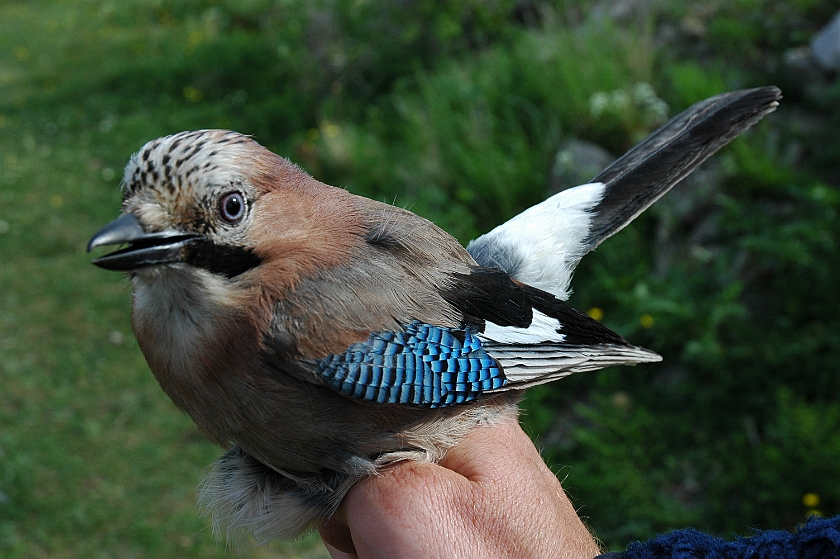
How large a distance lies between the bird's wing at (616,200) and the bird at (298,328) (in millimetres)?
476

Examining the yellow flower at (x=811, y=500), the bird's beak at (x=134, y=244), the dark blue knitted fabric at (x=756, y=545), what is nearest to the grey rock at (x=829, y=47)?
the yellow flower at (x=811, y=500)

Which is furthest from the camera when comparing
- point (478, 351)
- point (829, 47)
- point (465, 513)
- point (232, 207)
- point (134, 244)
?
point (829, 47)

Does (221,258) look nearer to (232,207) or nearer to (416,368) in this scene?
(232,207)

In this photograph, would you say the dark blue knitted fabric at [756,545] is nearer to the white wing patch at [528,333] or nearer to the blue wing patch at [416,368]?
the blue wing patch at [416,368]

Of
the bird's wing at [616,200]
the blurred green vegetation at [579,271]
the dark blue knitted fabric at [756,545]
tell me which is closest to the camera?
the dark blue knitted fabric at [756,545]

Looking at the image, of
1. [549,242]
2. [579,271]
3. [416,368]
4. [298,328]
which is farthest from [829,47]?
[298,328]

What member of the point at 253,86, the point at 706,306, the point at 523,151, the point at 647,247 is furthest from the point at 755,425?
the point at 253,86

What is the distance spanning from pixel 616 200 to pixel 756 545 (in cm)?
172

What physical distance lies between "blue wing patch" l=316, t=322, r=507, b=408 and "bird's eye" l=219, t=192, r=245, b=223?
464mm

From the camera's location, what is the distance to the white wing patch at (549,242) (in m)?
3.17

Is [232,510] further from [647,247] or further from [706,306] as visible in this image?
[647,247]

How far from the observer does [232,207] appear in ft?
6.85

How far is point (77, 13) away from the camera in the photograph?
18.0 metres

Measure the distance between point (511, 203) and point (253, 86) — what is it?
245 inches
